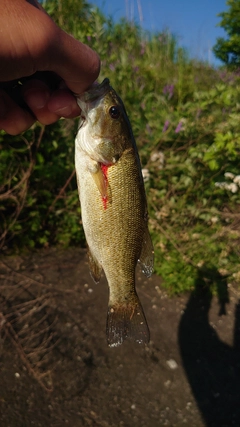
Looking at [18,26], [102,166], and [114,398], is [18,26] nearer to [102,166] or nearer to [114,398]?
[102,166]

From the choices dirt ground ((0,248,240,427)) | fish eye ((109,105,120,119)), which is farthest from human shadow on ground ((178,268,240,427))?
fish eye ((109,105,120,119))

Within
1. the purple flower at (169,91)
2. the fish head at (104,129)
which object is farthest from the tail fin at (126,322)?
the purple flower at (169,91)

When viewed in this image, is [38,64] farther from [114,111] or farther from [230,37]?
[230,37]

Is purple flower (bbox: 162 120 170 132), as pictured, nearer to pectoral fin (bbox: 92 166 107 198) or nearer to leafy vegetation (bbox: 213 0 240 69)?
pectoral fin (bbox: 92 166 107 198)

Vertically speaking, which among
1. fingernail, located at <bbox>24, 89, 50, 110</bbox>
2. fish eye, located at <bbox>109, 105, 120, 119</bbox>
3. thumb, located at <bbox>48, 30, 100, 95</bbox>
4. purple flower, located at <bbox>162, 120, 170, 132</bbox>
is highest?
thumb, located at <bbox>48, 30, 100, 95</bbox>

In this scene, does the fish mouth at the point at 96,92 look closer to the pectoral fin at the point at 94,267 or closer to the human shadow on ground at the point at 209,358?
the pectoral fin at the point at 94,267

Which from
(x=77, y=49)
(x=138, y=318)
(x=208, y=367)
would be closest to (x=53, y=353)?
(x=208, y=367)

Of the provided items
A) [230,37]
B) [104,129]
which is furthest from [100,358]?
[230,37]
